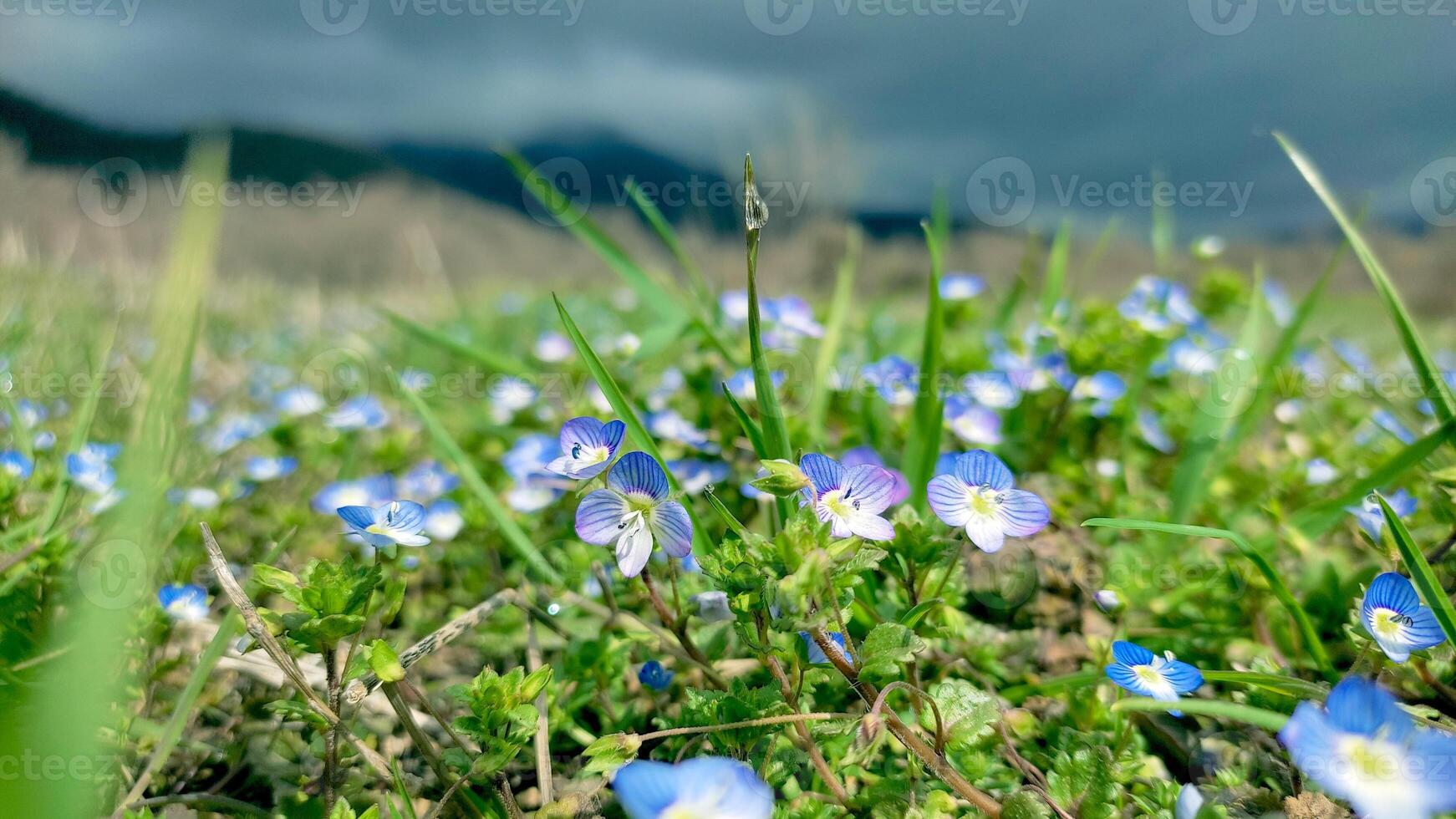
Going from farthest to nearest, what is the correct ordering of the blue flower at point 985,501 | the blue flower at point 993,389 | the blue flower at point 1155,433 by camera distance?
1. the blue flower at point 1155,433
2. the blue flower at point 993,389
3. the blue flower at point 985,501

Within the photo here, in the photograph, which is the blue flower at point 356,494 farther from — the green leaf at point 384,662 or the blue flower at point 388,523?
the green leaf at point 384,662

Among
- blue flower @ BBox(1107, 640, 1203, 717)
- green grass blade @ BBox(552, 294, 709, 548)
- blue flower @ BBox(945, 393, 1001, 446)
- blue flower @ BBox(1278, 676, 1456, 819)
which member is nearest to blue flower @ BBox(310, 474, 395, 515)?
green grass blade @ BBox(552, 294, 709, 548)

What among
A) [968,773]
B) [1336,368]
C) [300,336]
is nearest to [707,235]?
[300,336]

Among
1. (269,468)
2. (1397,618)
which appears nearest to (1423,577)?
(1397,618)

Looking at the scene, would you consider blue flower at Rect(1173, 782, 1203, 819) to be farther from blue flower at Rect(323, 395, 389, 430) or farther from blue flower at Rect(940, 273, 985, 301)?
blue flower at Rect(323, 395, 389, 430)

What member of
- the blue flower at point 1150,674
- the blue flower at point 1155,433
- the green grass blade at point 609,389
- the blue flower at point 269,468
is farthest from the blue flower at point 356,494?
the blue flower at point 1155,433

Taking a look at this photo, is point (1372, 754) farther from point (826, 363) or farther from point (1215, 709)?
point (826, 363)

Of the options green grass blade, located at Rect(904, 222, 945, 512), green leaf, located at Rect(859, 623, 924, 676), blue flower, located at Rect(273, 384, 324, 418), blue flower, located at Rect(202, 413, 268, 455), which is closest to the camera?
green leaf, located at Rect(859, 623, 924, 676)
